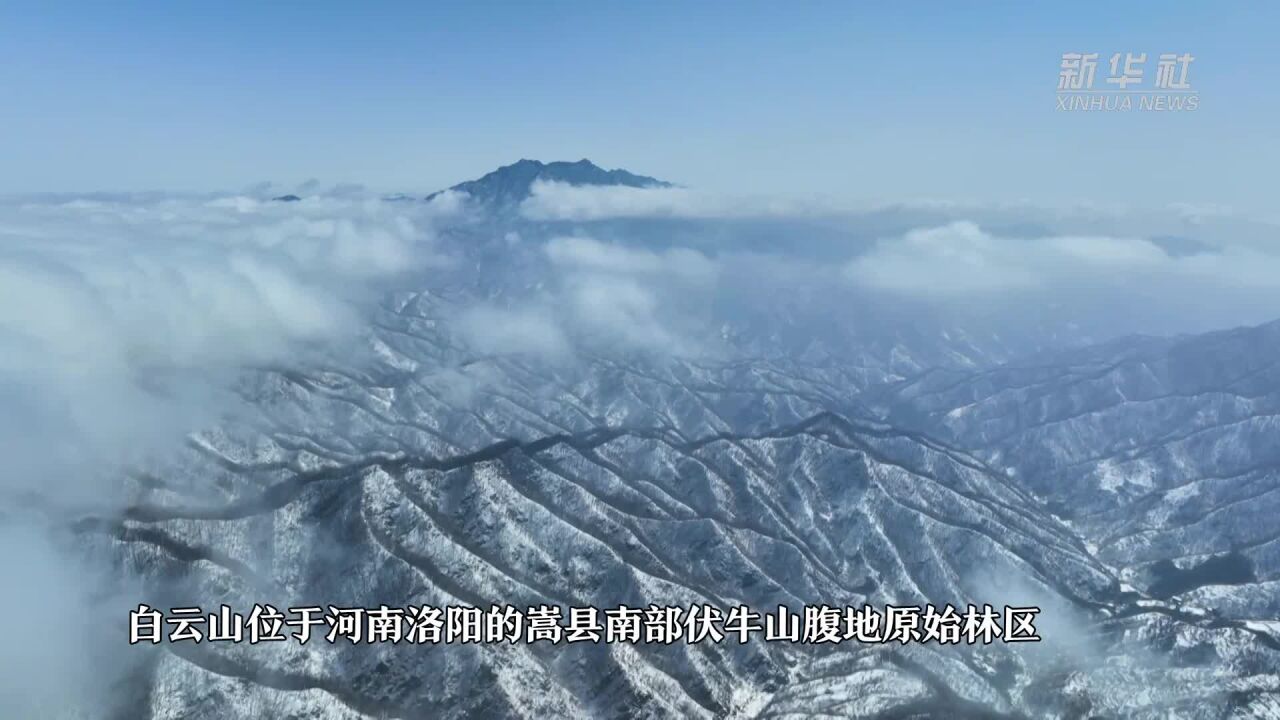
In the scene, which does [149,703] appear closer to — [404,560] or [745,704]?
[404,560]

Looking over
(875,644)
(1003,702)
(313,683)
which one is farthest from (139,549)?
(1003,702)

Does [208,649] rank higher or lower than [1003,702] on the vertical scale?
higher

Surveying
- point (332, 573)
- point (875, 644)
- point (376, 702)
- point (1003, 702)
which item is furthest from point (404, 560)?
point (1003, 702)

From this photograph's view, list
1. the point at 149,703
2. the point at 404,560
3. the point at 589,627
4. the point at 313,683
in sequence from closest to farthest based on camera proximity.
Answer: the point at 149,703 → the point at 313,683 → the point at 589,627 → the point at 404,560

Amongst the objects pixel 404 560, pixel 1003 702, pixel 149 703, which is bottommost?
pixel 1003 702

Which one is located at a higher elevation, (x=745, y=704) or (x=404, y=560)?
(x=404, y=560)

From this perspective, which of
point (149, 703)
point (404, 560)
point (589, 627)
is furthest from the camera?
point (404, 560)

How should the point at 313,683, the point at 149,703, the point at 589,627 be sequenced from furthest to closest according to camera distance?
the point at 589,627
the point at 313,683
the point at 149,703

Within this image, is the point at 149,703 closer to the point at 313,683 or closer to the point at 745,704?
the point at 313,683

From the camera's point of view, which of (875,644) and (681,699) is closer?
(681,699)
